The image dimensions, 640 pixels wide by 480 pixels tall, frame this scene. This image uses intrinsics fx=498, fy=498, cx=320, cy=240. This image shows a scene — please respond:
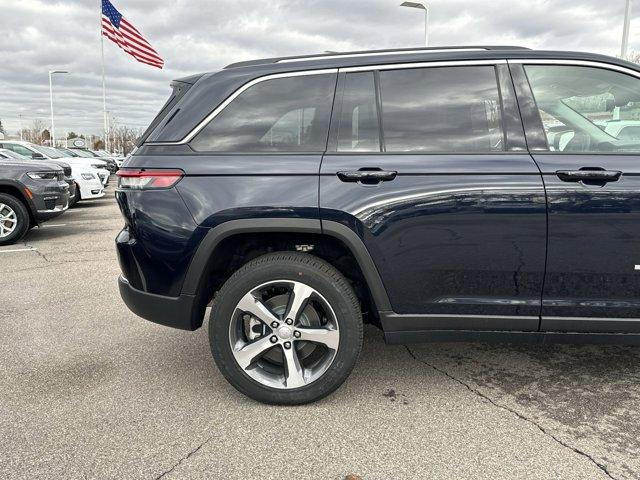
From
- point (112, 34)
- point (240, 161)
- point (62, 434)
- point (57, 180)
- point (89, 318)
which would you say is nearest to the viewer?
point (62, 434)

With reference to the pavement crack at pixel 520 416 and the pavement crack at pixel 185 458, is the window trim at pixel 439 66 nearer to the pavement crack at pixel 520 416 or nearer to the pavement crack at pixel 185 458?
the pavement crack at pixel 520 416

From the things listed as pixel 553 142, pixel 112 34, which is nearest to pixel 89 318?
pixel 553 142

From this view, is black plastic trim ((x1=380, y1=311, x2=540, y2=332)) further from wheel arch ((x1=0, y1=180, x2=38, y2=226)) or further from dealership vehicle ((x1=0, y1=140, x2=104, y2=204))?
dealership vehicle ((x1=0, y1=140, x2=104, y2=204))

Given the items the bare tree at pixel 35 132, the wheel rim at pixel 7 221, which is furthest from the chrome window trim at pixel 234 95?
the bare tree at pixel 35 132

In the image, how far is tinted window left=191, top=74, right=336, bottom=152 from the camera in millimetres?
2764

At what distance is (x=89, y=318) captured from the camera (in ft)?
14.2

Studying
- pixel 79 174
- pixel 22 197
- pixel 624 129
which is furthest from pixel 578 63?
pixel 79 174

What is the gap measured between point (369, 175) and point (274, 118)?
2.12 ft

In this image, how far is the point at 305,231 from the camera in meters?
2.65

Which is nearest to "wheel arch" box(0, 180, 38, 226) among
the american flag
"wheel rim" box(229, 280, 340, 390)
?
"wheel rim" box(229, 280, 340, 390)

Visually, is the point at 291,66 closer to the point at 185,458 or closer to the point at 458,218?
the point at 458,218

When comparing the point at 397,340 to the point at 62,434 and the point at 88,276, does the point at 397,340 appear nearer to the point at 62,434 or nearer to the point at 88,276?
the point at 62,434

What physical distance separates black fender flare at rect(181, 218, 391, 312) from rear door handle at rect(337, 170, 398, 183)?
256mm

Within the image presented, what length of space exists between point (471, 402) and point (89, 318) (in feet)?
10.7
